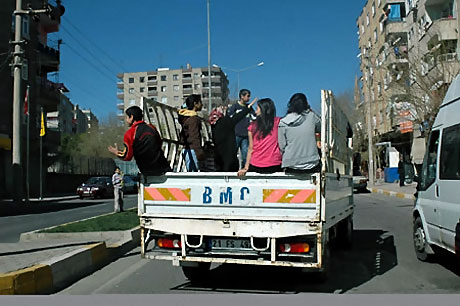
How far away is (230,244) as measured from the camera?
550cm

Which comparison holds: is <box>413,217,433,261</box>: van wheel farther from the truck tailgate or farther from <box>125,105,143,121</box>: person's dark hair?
<box>125,105,143,121</box>: person's dark hair

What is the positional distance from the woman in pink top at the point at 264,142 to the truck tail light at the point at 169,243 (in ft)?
3.93

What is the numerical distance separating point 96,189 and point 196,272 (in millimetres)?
27605

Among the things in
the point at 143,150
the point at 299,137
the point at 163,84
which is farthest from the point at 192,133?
the point at 163,84

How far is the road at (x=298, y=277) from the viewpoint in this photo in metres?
6.12

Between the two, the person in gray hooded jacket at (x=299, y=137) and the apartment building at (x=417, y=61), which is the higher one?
the apartment building at (x=417, y=61)

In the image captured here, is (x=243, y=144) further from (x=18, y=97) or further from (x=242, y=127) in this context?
(x=18, y=97)

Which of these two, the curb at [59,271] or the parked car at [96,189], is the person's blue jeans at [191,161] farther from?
the parked car at [96,189]

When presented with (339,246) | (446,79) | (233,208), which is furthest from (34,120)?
(233,208)

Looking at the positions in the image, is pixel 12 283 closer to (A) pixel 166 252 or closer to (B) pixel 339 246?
(A) pixel 166 252

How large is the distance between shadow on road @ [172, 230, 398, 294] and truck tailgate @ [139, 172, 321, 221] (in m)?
1.11

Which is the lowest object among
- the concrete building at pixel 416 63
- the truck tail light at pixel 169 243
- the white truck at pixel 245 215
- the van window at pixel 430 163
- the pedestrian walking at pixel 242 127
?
the truck tail light at pixel 169 243

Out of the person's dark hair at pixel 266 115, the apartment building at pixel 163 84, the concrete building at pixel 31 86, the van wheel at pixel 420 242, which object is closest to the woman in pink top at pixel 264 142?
the person's dark hair at pixel 266 115

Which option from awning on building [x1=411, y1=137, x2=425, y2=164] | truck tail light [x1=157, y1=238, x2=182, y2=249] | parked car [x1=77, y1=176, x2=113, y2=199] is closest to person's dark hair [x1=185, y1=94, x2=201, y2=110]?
truck tail light [x1=157, y1=238, x2=182, y2=249]
